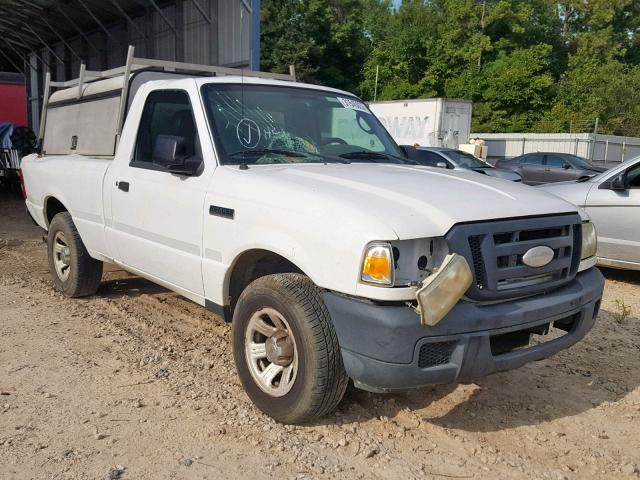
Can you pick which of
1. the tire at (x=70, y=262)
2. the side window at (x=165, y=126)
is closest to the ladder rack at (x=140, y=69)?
the side window at (x=165, y=126)

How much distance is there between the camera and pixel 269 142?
4.08 meters

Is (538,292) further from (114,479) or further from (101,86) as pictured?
(101,86)

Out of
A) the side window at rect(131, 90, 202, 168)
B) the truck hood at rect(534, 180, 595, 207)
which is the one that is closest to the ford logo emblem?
the side window at rect(131, 90, 202, 168)

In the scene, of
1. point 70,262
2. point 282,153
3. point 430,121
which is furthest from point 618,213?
point 430,121

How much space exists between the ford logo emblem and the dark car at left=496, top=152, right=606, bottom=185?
18.0 metres

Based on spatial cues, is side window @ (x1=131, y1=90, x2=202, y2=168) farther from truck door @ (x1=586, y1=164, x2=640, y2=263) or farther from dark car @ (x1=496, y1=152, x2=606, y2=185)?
dark car @ (x1=496, y1=152, x2=606, y2=185)

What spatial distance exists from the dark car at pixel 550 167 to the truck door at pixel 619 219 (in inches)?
532

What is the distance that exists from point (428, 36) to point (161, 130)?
45.5 metres

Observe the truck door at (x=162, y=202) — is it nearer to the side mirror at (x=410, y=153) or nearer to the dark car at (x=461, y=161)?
the side mirror at (x=410, y=153)

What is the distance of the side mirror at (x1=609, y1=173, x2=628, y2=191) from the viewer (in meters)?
7.00

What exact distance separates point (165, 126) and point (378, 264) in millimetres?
2398

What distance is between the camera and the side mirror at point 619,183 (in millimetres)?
7003

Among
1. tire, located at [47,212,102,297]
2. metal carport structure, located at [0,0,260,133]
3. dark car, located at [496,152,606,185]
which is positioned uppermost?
metal carport structure, located at [0,0,260,133]

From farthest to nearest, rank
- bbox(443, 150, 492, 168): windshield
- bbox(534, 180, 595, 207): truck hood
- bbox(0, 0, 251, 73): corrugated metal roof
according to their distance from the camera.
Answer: bbox(0, 0, 251, 73): corrugated metal roof < bbox(443, 150, 492, 168): windshield < bbox(534, 180, 595, 207): truck hood
